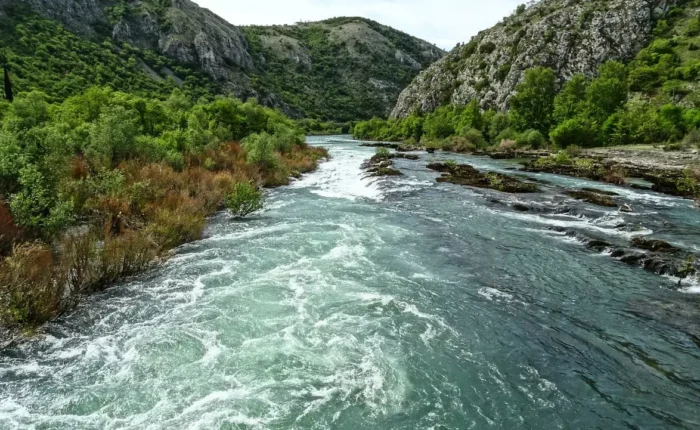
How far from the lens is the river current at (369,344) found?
7238 millimetres

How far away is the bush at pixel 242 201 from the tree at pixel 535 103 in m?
63.5

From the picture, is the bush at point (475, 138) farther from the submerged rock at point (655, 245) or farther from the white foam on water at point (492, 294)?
the white foam on water at point (492, 294)

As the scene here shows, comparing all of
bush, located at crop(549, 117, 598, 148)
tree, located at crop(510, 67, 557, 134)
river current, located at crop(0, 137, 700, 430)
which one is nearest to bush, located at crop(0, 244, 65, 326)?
river current, located at crop(0, 137, 700, 430)

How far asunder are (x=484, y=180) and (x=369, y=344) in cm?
2629

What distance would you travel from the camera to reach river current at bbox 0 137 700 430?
724 cm

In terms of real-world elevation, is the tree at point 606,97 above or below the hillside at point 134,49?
below

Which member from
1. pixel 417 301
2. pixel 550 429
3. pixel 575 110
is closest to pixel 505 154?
pixel 575 110

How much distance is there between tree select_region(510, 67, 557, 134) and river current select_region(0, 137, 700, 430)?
197 ft

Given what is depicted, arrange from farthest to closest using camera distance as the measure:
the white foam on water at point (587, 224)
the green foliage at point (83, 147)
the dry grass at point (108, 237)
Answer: the white foam on water at point (587, 224) → the green foliage at point (83, 147) → the dry grass at point (108, 237)

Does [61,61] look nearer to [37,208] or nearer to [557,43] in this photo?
[37,208]

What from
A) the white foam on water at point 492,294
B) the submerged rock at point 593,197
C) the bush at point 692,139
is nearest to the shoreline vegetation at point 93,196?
the white foam on water at point 492,294

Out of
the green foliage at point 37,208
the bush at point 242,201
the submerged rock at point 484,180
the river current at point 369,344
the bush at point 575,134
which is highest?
the bush at point 575,134

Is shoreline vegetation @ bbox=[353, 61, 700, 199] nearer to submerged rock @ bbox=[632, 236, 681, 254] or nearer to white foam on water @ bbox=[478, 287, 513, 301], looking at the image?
submerged rock @ bbox=[632, 236, 681, 254]

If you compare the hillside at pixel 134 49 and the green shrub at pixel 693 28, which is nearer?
the green shrub at pixel 693 28
